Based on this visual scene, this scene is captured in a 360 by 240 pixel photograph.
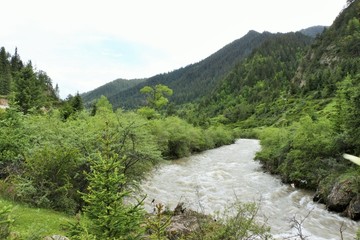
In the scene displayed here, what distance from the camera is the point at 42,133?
22641 millimetres

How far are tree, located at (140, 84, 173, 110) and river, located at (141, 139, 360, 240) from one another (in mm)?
24935

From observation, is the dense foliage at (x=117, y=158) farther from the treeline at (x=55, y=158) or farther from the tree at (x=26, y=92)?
the tree at (x=26, y=92)

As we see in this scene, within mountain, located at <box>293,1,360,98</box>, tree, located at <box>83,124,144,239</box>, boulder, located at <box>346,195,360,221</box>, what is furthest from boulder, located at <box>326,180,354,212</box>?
mountain, located at <box>293,1,360,98</box>

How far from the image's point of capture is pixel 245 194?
89.4 feet

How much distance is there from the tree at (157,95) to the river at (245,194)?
2493 centimetres

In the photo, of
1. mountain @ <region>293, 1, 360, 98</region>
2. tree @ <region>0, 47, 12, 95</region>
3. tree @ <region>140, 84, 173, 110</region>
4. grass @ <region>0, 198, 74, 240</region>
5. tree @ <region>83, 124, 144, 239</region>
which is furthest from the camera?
mountain @ <region>293, 1, 360, 98</region>

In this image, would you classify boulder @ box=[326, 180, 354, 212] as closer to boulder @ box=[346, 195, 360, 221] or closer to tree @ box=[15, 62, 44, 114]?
boulder @ box=[346, 195, 360, 221]

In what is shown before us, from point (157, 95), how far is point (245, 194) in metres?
42.8

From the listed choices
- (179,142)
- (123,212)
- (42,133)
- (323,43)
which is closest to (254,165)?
(179,142)

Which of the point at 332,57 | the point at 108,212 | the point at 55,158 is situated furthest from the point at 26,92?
the point at 332,57

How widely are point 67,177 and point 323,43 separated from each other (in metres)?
150

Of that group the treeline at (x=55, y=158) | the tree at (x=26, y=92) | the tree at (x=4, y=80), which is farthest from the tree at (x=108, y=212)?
the tree at (x=4, y=80)

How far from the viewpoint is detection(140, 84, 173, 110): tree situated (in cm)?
6594

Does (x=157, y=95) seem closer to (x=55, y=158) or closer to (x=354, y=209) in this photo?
(x=55, y=158)
